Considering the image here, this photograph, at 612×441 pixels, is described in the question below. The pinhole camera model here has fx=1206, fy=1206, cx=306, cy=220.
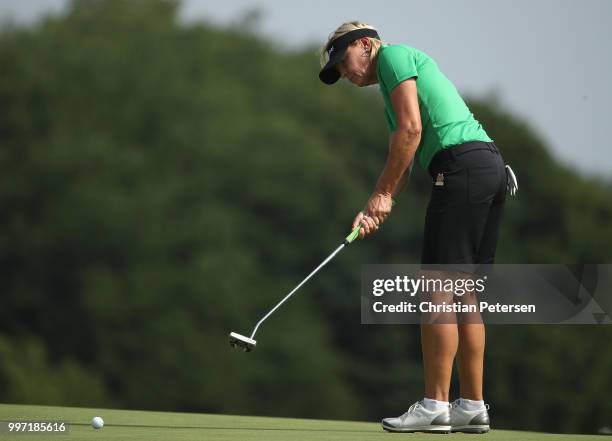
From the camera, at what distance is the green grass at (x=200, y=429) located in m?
5.15

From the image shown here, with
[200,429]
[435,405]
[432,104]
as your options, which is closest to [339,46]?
[432,104]

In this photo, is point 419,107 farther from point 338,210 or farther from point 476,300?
point 338,210

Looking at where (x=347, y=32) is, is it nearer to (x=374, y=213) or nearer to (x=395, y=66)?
(x=395, y=66)

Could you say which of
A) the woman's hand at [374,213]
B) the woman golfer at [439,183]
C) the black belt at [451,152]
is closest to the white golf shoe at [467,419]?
the woman golfer at [439,183]

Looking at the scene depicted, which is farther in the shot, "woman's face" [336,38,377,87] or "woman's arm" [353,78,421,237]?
"woman's face" [336,38,377,87]

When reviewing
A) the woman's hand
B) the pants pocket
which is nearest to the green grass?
the woman's hand

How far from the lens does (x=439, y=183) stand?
18.0 feet

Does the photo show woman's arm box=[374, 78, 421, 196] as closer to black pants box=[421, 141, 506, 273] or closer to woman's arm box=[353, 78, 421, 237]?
woman's arm box=[353, 78, 421, 237]

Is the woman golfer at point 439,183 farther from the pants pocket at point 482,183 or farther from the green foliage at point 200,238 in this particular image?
the green foliage at point 200,238

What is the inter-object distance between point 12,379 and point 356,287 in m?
13.5

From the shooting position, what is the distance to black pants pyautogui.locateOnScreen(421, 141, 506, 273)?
5414 millimetres

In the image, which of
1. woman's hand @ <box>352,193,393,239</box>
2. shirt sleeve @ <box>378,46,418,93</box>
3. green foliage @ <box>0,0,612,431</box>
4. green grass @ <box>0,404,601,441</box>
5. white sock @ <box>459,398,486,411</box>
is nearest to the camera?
green grass @ <box>0,404,601,441</box>

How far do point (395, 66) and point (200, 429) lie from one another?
1.94 metres

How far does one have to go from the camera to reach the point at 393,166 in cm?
552
